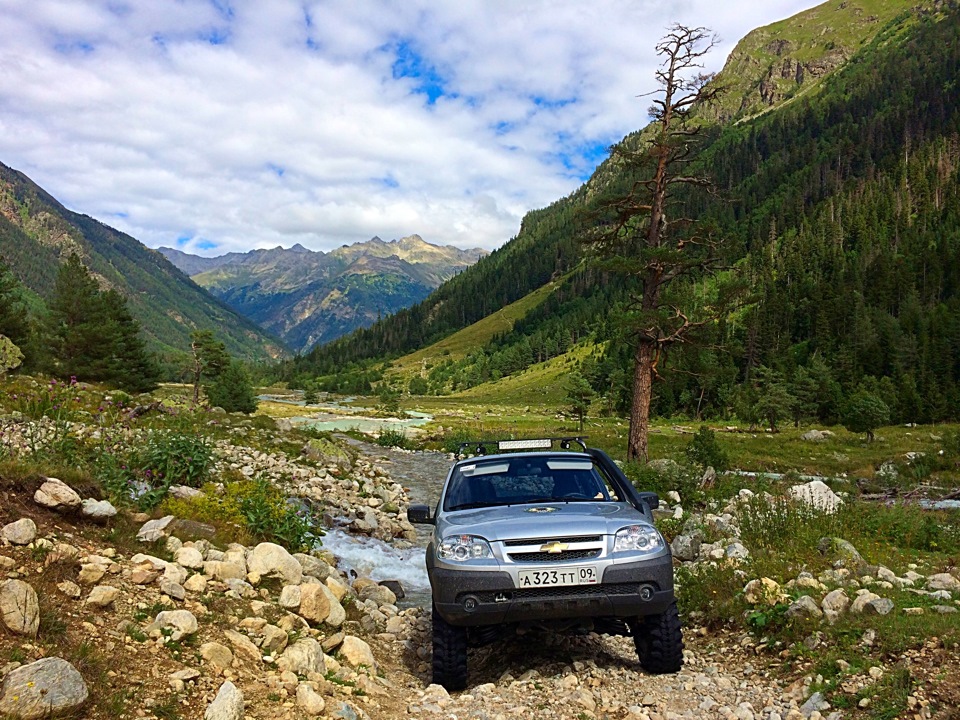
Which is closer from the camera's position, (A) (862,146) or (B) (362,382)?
(B) (362,382)

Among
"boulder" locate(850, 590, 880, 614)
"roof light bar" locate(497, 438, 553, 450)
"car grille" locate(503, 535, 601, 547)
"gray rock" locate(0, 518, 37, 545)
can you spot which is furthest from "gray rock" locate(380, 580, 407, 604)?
"boulder" locate(850, 590, 880, 614)

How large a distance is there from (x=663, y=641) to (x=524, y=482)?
2.48 metres

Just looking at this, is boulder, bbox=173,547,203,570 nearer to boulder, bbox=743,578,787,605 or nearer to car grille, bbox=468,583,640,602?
car grille, bbox=468,583,640,602

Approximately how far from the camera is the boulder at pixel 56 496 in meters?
6.27

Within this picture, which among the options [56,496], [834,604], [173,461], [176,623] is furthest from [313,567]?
[834,604]

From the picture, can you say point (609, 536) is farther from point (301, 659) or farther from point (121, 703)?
point (121, 703)

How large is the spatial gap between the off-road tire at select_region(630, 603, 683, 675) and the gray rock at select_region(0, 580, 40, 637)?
17.7 ft

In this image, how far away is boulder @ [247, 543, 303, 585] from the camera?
7336mm

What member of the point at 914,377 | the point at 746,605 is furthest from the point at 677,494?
the point at 914,377

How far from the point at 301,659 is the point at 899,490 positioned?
2293cm

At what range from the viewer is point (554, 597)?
578 centimetres

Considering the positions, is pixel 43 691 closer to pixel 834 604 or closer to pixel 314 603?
pixel 314 603

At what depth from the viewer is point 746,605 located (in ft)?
25.3

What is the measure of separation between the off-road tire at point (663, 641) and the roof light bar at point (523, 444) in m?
2.55
